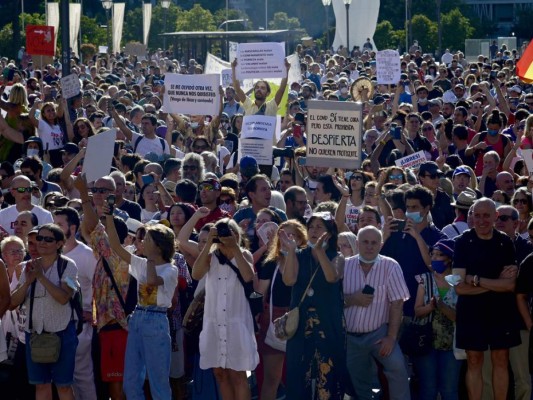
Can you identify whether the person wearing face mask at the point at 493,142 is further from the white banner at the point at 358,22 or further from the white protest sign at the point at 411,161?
the white banner at the point at 358,22

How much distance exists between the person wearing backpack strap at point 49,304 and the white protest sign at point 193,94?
695 cm

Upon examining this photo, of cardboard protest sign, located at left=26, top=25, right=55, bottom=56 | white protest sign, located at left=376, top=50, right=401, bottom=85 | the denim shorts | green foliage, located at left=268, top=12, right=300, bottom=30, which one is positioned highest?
green foliage, located at left=268, top=12, right=300, bottom=30

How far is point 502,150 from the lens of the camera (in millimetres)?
15492

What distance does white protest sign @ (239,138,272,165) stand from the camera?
46.6 feet

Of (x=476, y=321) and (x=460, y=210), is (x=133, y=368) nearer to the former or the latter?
(x=476, y=321)

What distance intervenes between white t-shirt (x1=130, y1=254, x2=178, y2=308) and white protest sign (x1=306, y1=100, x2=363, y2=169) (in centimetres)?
341

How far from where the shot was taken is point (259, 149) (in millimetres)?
14219

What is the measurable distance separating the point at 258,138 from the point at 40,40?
10870mm

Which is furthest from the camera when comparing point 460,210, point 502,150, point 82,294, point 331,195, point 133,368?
point 502,150

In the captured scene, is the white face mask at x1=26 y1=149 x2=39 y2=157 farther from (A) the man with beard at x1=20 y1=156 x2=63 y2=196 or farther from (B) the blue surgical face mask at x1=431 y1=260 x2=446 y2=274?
(B) the blue surgical face mask at x1=431 y1=260 x2=446 y2=274

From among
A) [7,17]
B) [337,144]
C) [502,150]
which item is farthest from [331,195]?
[7,17]

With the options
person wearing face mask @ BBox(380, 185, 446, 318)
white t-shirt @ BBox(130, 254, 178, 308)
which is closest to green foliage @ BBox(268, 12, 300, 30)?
person wearing face mask @ BBox(380, 185, 446, 318)

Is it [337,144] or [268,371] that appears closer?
[268,371]

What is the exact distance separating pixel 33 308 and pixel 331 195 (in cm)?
353
